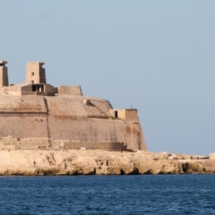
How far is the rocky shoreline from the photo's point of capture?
74375mm

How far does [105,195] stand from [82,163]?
15.1m

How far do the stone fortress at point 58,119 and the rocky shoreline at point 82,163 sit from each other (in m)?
4.10

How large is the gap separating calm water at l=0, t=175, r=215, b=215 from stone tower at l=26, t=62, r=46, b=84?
1305 centimetres

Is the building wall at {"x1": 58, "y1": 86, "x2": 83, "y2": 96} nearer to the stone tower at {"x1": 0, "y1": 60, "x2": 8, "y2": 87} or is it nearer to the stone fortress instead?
the stone fortress

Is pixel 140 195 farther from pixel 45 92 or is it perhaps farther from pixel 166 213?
pixel 45 92

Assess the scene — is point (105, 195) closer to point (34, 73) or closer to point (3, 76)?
point (34, 73)

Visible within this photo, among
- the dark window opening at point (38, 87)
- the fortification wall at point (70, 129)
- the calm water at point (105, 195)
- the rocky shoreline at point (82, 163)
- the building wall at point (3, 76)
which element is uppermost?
the building wall at point (3, 76)

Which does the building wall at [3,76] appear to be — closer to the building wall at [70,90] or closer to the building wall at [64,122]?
the building wall at [70,90]

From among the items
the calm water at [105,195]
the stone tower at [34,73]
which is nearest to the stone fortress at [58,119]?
the stone tower at [34,73]

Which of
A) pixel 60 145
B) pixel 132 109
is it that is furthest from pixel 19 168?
pixel 132 109

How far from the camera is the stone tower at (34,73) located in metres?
91.4

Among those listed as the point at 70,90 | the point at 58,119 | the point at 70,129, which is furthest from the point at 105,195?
the point at 70,90

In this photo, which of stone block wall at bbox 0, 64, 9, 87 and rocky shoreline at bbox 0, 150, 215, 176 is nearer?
rocky shoreline at bbox 0, 150, 215, 176

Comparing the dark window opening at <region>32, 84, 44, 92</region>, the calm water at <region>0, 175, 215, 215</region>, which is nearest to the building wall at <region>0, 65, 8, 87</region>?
the dark window opening at <region>32, 84, 44, 92</region>
